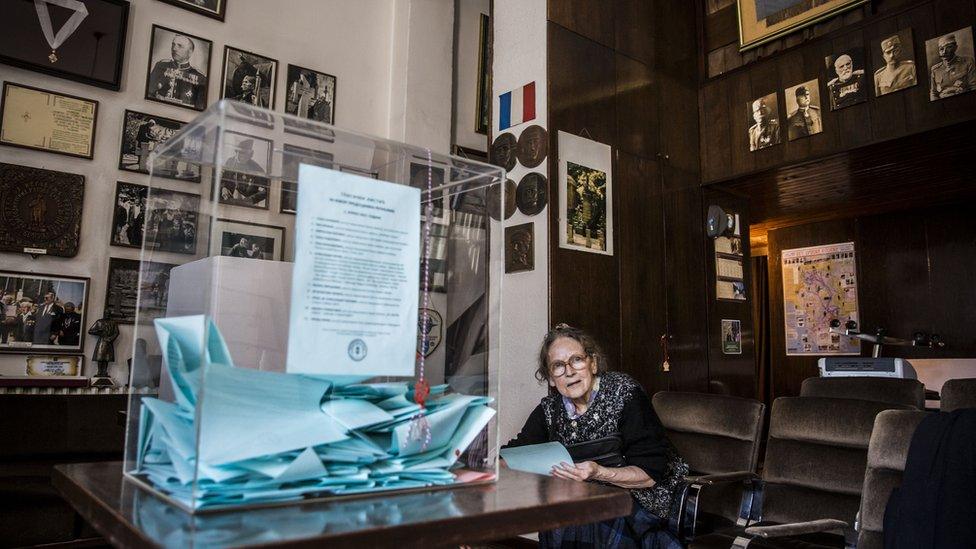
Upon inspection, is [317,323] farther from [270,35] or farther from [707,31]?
[707,31]

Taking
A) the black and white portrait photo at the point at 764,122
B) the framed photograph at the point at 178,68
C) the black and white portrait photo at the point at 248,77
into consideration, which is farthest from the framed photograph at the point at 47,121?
the black and white portrait photo at the point at 764,122

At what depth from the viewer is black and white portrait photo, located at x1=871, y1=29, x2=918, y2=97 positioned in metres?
4.04

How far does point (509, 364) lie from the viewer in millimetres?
3744

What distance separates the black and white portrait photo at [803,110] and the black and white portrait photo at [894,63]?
385mm

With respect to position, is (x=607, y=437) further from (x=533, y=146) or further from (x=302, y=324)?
(x=533, y=146)

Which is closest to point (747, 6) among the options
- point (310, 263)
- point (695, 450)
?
point (695, 450)

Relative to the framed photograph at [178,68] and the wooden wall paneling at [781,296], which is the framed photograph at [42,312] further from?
the wooden wall paneling at [781,296]

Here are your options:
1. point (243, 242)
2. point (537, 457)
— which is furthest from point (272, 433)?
point (537, 457)

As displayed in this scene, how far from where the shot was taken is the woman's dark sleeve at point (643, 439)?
231 cm

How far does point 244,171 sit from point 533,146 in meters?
3.30

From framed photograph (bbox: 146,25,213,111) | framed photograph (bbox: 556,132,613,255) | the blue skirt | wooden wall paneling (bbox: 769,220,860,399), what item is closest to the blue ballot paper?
the blue skirt

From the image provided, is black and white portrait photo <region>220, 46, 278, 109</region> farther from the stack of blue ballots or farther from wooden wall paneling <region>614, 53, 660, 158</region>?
the stack of blue ballots

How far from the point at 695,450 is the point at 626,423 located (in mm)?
627

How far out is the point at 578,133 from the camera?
4047mm
